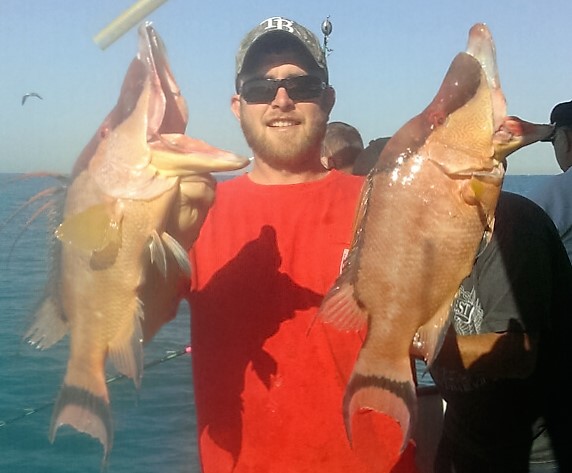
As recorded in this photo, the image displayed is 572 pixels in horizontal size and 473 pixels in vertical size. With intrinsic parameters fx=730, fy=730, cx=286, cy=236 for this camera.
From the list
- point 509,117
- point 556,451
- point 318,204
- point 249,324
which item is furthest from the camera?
point 556,451

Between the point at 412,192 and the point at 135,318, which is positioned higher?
the point at 412,192

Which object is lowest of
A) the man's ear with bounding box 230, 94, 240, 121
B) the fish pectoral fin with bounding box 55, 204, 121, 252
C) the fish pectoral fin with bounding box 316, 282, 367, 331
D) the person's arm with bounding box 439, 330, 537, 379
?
the person's arm with bounding box 439, 330, 537, 379

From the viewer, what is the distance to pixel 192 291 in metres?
2.88

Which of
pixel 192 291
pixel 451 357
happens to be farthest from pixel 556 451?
pixel 192 291

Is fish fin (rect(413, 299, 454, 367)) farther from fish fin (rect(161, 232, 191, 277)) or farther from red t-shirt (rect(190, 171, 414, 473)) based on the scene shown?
fish fin (rect(161, 232, 191, 277))

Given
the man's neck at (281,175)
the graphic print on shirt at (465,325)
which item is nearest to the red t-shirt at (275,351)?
the man's neck at (281,175)

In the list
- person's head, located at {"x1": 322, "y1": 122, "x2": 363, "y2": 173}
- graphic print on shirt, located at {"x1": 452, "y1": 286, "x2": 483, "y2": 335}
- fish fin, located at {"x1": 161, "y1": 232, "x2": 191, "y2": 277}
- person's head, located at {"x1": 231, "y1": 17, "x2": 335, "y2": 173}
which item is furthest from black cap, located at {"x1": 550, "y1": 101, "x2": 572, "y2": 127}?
fish fin, located at {"x1": 161, "y1": 232, "x2": 191, "y2": 277}

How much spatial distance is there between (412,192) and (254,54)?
4.33 feet

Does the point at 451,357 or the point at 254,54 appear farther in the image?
the point at 254,54

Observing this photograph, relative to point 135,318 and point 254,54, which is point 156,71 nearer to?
point 135,318

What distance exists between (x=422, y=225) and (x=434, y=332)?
13.0 inches

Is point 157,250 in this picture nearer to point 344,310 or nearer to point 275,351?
point 344,310

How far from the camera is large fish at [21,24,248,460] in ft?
6.88

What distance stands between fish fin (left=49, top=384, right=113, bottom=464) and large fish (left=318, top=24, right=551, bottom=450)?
2.40ft
